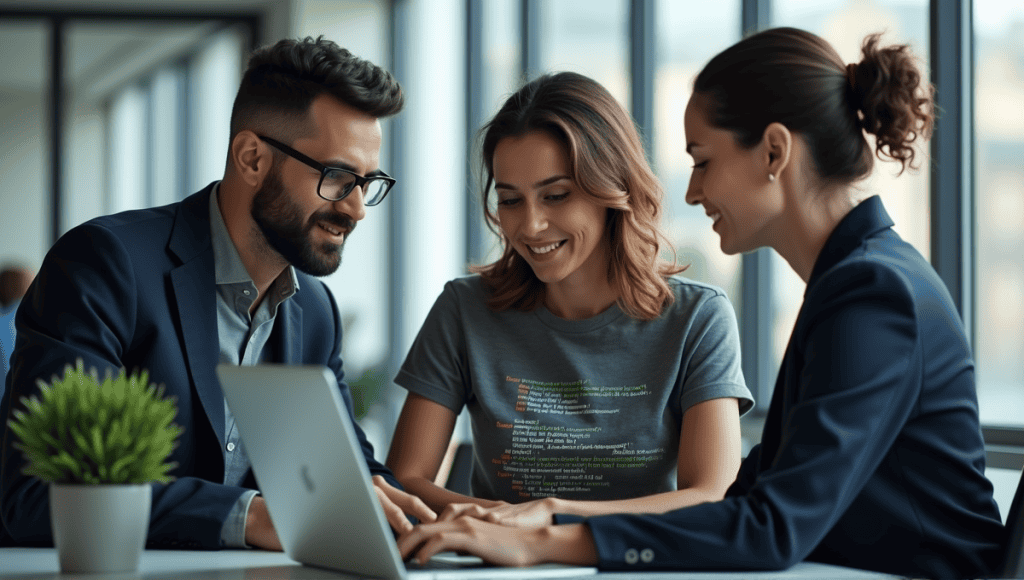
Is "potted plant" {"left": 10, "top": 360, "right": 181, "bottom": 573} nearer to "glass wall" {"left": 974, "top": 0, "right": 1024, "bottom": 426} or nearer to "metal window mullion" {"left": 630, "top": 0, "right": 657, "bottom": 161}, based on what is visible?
"glass wall" {"left": 974, "top": 0, "right": 1024, "bottom": 426}

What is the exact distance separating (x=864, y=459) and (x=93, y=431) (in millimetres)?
855

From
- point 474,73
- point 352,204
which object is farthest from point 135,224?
point 474,73

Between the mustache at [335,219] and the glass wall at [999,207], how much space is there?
188 centimetres

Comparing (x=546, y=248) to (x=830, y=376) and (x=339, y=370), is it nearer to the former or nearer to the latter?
(x=339, y=370)

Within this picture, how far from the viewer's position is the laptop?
1.04 m

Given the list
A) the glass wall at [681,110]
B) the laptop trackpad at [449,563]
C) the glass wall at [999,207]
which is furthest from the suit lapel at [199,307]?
the glass wall at [681,110]

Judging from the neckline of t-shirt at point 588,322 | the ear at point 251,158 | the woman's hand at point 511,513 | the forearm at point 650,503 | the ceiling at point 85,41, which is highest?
the ceiling at point 85,41

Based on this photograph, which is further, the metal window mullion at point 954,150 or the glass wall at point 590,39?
the glass wall at point 590,39

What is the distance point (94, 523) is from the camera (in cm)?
113

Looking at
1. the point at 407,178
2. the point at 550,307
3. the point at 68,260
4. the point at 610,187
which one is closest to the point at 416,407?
the point at 550,307

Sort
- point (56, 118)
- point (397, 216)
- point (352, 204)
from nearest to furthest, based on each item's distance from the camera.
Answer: point (352, 204) < point (397, 216) < point (56, 118)

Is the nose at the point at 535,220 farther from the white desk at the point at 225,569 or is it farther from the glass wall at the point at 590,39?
the glass wall at the point at 590,39

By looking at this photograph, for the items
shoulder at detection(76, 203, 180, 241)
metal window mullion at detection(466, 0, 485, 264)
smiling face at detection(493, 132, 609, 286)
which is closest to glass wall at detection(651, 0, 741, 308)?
metal window mullion at detection(466, 0, 485, 264)

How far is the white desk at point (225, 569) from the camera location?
3.75 ft
